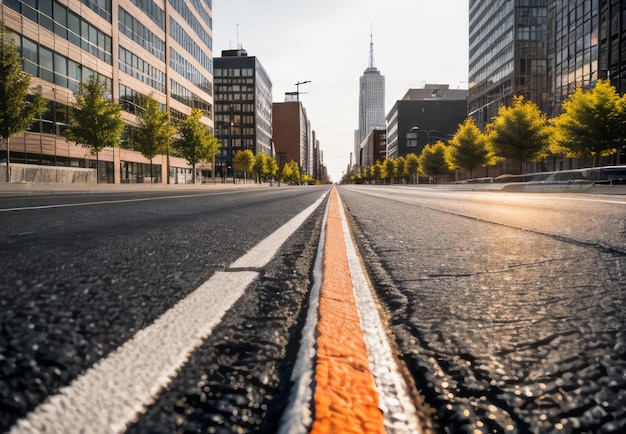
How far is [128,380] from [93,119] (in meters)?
29.1

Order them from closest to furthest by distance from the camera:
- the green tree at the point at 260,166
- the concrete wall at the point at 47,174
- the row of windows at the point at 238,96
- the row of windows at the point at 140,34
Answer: the concrete wall at the point at 47,174 → the row of windows at the point at 140,34 → the green tree at the point at 260,166 → the row of windows at the point at 238,96

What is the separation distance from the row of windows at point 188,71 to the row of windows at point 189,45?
166 centimetres

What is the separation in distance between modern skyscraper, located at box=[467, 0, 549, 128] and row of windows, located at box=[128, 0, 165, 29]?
47992mm

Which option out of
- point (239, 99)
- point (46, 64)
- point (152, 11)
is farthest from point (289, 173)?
point (46, 64)

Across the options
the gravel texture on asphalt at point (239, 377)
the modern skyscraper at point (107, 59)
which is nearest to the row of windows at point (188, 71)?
the modern skyscraper at point (107, 59)

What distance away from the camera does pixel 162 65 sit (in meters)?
44.5

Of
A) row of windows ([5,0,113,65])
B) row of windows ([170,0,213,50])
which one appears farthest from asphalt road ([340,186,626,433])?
row of windows ([170,0,213,50])

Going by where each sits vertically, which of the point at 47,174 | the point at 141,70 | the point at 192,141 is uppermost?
the point at 141,70

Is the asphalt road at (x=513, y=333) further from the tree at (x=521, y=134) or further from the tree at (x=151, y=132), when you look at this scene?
the tree at (x=521, y=134)

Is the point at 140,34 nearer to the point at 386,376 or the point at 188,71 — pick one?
the point at 188,71

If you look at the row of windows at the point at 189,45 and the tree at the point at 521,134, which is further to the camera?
the row of windows at the point at 189,45

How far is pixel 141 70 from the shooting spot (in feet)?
131

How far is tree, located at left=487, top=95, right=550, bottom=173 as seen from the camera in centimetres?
3516

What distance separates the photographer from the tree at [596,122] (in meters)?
27.8
